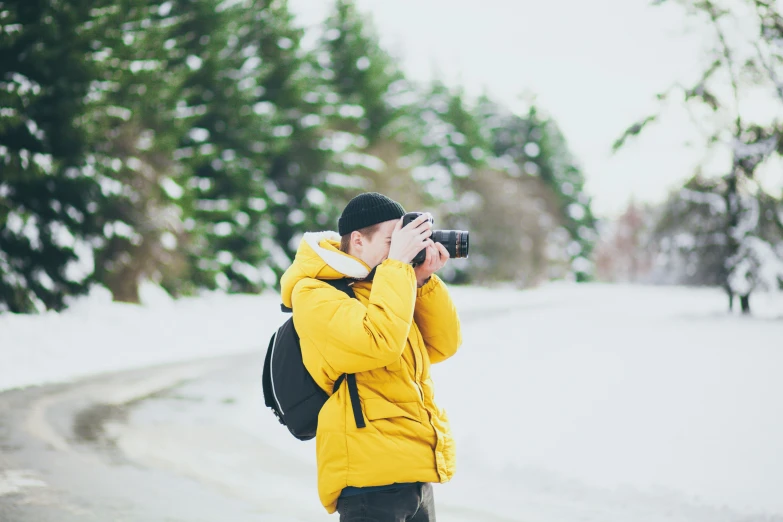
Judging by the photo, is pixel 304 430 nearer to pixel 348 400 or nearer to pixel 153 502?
pixel 348 400

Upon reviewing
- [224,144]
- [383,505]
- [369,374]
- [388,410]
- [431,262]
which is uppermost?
[224,144]

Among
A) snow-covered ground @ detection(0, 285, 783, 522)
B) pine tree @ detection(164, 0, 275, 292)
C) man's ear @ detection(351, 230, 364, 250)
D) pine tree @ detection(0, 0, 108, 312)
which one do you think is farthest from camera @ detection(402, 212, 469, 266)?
pine tree @ detection(164, 0, 275, 292)

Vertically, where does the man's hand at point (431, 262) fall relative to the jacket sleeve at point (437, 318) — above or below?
above

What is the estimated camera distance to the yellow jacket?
2.29m

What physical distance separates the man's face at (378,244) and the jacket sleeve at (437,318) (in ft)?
0.70

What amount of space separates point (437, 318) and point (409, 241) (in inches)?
14.2

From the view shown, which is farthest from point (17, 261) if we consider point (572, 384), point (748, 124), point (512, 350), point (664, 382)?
point (748, 124)

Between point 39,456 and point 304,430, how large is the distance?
4915mm

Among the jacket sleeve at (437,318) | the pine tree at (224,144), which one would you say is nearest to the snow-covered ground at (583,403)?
the jacket sleeve at (437,318)

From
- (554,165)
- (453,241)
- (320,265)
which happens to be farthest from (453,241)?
(554,165)

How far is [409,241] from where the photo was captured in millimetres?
2434

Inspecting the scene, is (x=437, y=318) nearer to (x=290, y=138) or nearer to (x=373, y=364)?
(x=373, y=364)

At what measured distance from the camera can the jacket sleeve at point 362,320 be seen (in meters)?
2.26

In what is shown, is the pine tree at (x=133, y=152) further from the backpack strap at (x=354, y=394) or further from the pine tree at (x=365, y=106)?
the backpack strap at (x=354, y=394)
